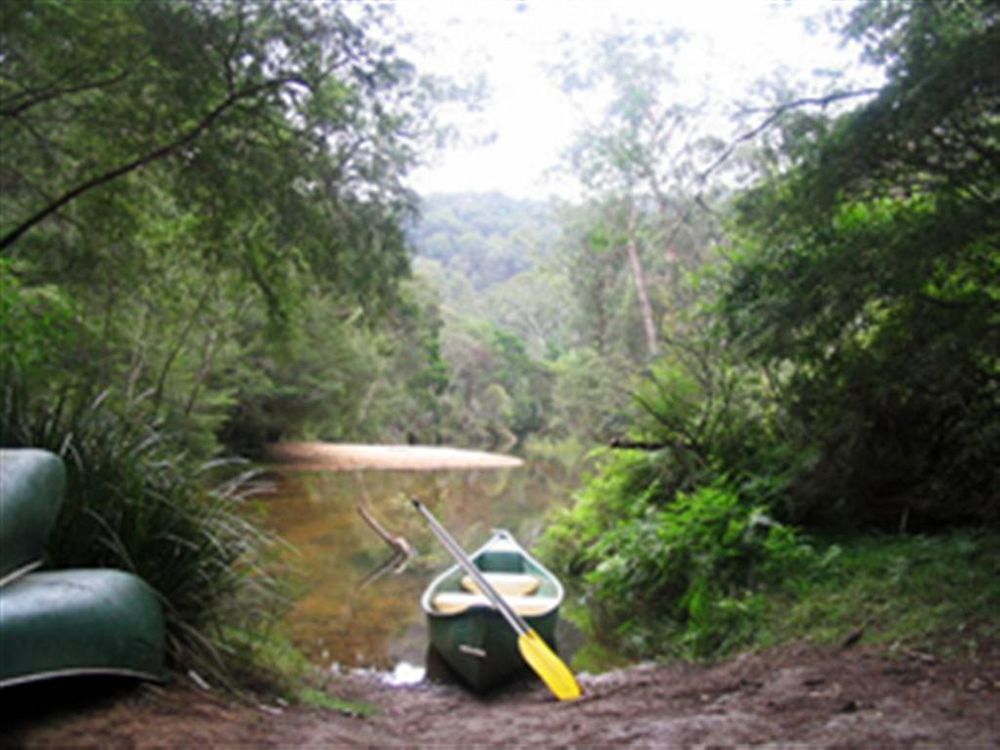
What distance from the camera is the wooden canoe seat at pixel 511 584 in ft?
22.6

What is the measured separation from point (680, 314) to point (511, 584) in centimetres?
330

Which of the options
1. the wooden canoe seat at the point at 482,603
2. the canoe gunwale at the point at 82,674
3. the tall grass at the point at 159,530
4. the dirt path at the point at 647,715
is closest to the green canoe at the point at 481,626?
the wooden canoe seat at the point at 482,603

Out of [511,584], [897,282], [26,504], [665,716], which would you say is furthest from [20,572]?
[511,584]

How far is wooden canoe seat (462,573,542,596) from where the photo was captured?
6902mm

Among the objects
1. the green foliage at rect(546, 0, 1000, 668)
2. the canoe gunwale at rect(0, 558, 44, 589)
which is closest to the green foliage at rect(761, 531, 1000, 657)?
the green foliage at rect(546, 0, 1000, 668)

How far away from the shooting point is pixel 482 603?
18.6 ft

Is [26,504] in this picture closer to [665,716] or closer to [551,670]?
[665,716]

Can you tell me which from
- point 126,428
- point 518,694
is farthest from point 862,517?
point 126,428

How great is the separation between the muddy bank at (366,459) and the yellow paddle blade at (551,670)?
1800 cm

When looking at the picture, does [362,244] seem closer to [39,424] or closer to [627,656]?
[39,424]

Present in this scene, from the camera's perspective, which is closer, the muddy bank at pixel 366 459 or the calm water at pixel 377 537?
the calm water at pixel 377 537

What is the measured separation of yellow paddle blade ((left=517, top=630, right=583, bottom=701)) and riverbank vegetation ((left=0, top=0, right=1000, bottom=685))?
926 millimetres

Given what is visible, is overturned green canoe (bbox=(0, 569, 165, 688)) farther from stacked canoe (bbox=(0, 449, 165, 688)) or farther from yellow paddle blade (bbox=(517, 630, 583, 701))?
yellow paddle blade (bbox=(517, 630, 583, 701))

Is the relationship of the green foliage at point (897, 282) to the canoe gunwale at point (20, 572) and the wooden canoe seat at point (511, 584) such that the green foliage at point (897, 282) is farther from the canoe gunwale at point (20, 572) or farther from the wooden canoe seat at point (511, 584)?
the canoe gunwale at point (20, 572)
